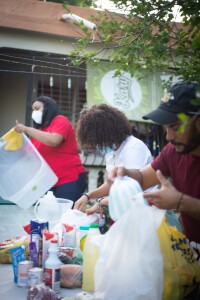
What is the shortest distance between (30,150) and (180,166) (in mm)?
2292

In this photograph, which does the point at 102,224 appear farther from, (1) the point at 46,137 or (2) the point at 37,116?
(2) the point at 37,116

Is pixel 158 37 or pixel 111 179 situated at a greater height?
pixel 158 37

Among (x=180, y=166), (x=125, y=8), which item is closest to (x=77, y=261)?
(x=180, y=166)

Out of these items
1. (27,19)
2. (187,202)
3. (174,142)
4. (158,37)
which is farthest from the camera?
(27,19)

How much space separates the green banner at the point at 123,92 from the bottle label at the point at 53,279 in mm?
4822

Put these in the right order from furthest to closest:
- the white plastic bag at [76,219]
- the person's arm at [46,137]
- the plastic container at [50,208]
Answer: the person's arm at [46,137]
the plastic container at [50,208]
the white plastic bag at [76,219]

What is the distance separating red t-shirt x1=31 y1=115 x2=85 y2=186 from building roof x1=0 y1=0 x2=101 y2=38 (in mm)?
2685

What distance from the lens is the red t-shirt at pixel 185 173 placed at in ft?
7.71

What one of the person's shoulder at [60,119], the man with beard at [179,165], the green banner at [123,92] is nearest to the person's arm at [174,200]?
the man with beard at [179,165]

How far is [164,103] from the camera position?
227cm

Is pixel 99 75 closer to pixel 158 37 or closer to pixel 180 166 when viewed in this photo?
pixel 158 37

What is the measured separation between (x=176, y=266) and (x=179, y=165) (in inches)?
24.7

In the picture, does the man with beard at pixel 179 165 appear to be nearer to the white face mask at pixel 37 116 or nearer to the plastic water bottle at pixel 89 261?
the plastic water bottle at pixel 89 261

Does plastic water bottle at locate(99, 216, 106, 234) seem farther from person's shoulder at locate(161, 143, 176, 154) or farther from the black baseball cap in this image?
the black baseball cap
